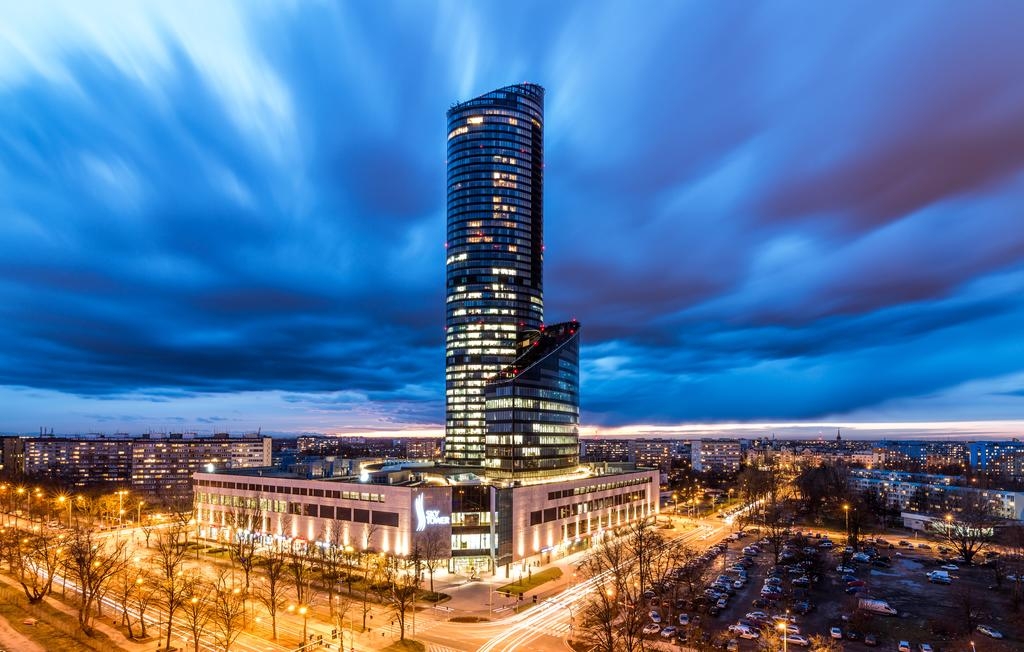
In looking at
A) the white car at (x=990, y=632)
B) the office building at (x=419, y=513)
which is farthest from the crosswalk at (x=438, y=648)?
the white car at (x=990, y=632)

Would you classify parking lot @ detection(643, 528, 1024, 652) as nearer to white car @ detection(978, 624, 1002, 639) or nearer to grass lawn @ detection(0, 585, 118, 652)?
white car @ detection(978, 624, 1002, 639)

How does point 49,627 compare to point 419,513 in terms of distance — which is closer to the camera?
point 49,627

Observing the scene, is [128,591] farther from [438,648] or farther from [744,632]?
[744,632]

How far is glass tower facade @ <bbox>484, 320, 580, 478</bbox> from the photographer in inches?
4998

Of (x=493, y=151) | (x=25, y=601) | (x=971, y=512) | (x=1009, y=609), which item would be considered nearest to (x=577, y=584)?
(x=1009, y=609)

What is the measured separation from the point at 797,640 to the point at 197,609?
204 feet

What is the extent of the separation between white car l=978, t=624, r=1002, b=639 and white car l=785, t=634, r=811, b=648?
2041 cm

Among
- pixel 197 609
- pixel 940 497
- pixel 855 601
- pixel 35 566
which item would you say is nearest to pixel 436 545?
pixel 197 609

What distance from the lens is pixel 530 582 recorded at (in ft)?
278

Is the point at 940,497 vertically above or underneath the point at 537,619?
underneath

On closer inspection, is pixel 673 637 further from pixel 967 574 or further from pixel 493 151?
pixel 493 151

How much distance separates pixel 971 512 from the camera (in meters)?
122

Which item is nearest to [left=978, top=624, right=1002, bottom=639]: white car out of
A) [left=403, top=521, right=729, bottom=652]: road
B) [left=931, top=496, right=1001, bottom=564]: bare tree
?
[left=403, top=521, right=729, bottom=652]: road

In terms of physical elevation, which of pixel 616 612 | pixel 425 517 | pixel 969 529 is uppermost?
pixel 425 517
